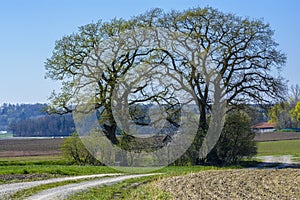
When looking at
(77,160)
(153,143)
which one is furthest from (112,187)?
(77,160)

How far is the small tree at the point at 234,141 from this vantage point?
37791mm

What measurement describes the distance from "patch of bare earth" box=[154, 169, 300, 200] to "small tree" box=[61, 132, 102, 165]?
16646 mm

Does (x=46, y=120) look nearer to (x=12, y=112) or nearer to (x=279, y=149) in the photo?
(x=279, y=149)

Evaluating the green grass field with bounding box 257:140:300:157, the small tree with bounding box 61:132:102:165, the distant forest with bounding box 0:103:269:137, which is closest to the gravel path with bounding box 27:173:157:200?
the distant forest with bounding box 0:103:269:137

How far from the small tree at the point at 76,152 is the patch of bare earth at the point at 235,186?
1665cm

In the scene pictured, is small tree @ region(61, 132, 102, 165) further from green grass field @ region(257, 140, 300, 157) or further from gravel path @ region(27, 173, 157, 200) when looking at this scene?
green grass field @ region(257, 140, 300, 157)

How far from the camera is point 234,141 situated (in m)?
38.3

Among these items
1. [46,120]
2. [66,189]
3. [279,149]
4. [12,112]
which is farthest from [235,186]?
[12,112]

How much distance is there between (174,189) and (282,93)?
22.5 metres

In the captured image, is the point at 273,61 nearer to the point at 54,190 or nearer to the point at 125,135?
the point at 125,135

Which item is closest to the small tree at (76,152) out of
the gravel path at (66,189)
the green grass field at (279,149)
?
the gravel path at (66,189)

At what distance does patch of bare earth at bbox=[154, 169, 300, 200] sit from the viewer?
16083 millimetres

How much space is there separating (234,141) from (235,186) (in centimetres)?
1991

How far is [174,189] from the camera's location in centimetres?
1730
